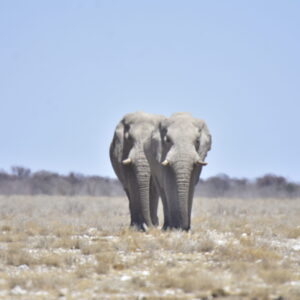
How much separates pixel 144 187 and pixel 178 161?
2.71 meters

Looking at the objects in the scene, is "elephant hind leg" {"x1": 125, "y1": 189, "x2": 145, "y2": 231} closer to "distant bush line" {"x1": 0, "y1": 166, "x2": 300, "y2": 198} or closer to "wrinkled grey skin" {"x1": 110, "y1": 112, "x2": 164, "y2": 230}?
"wrinkled grey skin" {"x1": 110, "y1": 112, "x2": 164, "y2": 230}

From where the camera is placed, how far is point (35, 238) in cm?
1734

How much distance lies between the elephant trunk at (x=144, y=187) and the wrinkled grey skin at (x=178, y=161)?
0.91 meters

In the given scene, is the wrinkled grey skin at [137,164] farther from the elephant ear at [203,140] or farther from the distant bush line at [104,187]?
the distant bush line at [104,187]

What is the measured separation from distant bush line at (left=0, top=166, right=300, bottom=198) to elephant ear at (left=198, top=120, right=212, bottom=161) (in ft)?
137

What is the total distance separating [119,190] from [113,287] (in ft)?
184

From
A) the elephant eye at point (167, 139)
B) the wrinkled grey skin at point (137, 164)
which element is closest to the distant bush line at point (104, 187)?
the wrinkled grey skin at point (137, 164)

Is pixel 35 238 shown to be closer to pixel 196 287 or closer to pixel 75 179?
pixel 196 287

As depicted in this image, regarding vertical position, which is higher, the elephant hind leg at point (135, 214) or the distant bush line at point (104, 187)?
the distant bush line at point (104, 187)

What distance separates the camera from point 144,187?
67.2ft

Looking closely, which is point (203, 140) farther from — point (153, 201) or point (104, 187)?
point (104, 187)

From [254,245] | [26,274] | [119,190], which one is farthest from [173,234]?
[119,190]

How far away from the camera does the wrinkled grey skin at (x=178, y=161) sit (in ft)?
58.9

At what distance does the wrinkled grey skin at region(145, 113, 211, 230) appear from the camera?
1795 centimetres
